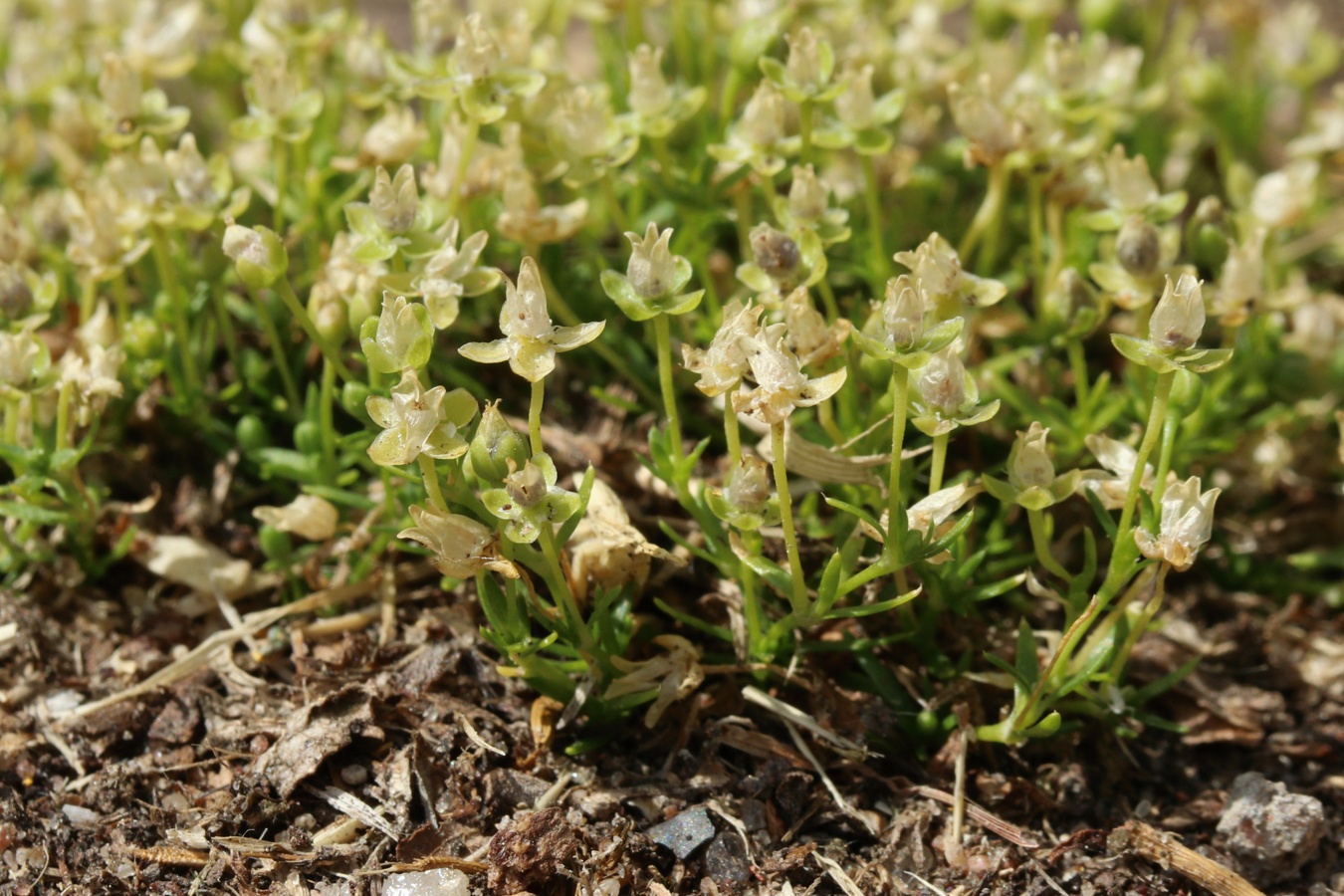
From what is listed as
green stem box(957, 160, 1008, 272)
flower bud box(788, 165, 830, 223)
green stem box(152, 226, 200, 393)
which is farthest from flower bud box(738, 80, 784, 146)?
green stem box(152, 226, 200, 393)

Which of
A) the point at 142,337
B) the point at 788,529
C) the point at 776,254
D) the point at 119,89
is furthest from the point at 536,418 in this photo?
the point at 119,89

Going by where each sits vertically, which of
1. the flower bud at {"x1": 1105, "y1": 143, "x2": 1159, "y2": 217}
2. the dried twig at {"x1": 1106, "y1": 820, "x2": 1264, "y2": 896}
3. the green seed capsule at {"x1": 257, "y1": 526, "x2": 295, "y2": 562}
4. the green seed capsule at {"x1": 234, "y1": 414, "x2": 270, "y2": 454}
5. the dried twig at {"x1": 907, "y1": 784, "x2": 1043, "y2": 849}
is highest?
the flower bud at {"x1": 1105, "y1": 143, "x2": 1159, "y2": 217}

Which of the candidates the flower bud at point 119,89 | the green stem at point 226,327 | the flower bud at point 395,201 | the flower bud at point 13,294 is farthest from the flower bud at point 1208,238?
the flower bud at point 13,294

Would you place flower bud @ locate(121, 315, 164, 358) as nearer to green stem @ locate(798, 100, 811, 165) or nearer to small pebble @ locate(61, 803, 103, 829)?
small pebble @ locate(61, 803, 103, 829)

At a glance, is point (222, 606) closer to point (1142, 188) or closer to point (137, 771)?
point (137, 771)

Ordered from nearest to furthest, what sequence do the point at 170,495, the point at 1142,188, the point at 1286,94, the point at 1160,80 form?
the point at 1142,188, the point at 170,495, the point at 1160,80, the point at 1286,94

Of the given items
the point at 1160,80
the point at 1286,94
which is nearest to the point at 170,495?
the point at 1160,80

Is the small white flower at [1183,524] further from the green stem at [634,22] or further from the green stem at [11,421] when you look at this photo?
the green stem at [11,421]
